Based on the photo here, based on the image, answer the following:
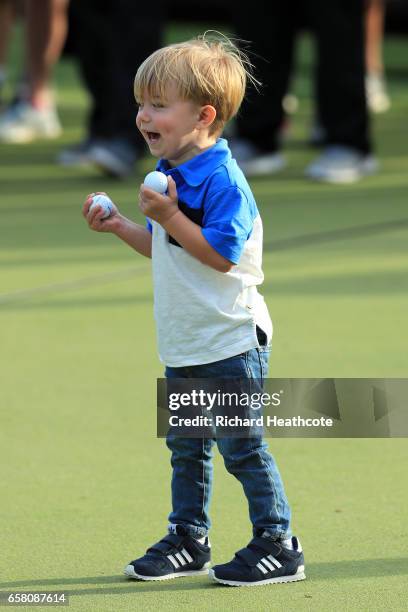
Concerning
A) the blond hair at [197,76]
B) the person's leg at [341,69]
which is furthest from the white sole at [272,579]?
the person's leg at [341,69]

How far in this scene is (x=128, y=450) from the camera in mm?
3711

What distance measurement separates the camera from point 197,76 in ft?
8.93

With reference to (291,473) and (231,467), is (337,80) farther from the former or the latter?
(231,467)

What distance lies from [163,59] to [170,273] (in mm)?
402

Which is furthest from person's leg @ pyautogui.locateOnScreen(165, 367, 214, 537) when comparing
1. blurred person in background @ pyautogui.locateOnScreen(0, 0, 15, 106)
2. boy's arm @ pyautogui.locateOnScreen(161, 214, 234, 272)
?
blurred person in background @ pyautogui.locateOnScreen(0, 0, 15, 106)

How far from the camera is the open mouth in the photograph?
9.09ft

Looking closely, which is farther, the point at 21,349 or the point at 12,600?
the point at 21,349

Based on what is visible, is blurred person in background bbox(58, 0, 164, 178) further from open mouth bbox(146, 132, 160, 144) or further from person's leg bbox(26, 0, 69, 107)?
open mouth bbox(146, 132, 160, 144)

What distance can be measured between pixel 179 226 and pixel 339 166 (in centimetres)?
483

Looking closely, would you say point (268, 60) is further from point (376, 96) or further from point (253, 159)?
point (376, 96)

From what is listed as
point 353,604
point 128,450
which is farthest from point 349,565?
point 128,450

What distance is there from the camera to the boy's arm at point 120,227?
2844 millimetres

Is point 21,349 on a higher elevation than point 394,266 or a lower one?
lower

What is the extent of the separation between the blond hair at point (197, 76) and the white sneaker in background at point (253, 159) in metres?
4.70
